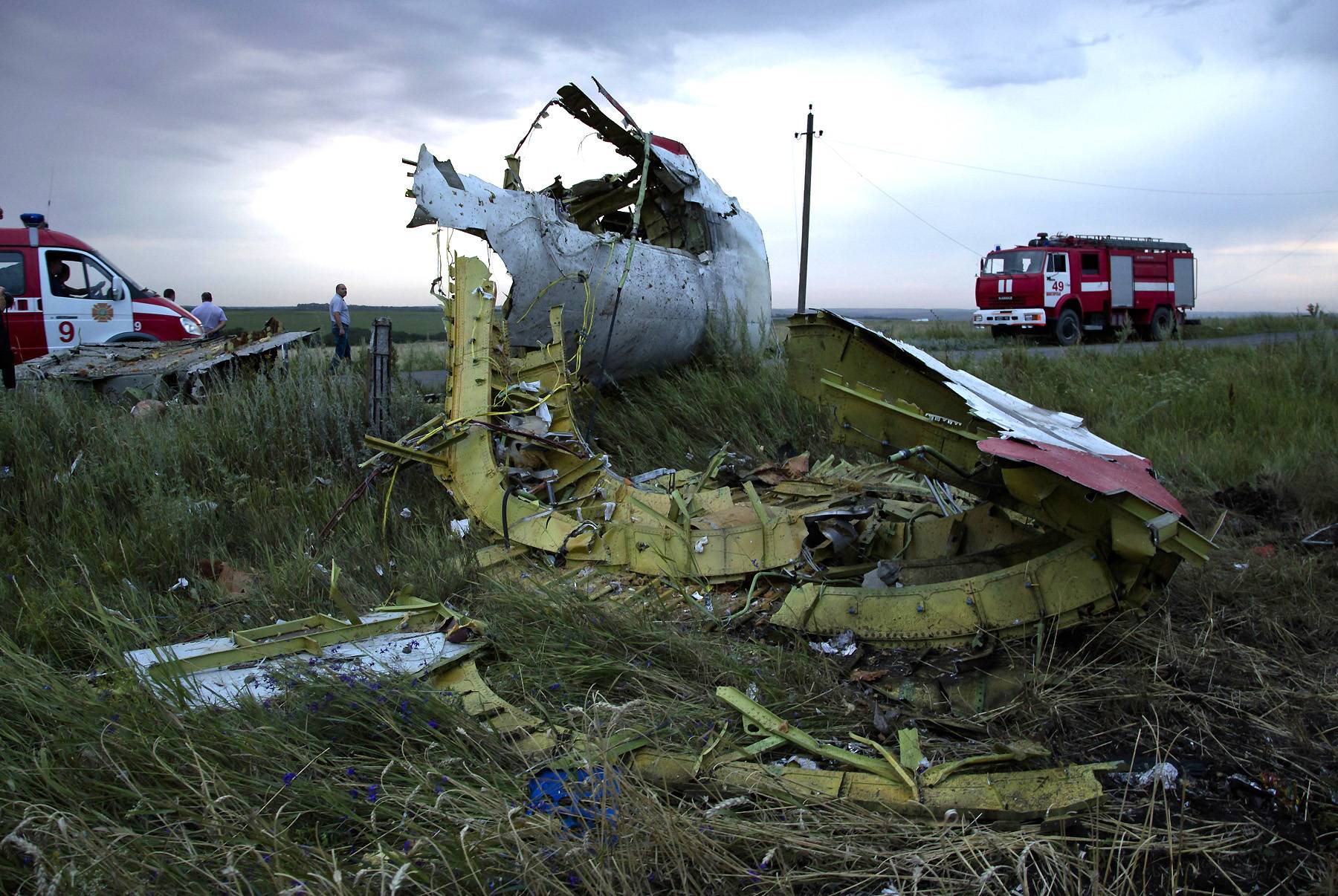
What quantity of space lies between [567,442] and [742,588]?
1.51m

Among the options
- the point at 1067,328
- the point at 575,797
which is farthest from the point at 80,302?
the point at 1067,328

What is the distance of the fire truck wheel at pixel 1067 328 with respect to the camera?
18797 mm

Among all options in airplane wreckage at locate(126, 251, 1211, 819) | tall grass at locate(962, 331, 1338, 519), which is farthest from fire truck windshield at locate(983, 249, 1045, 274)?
airplane wreckage at locate(126, 251, 1211, 819)

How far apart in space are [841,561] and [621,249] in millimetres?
3965

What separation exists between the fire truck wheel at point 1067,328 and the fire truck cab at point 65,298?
17276mm

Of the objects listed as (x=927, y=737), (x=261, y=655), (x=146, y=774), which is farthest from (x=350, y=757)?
(x=927, y=737)

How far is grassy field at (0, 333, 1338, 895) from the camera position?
6.34 ft

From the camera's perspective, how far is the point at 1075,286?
1880 centimetres

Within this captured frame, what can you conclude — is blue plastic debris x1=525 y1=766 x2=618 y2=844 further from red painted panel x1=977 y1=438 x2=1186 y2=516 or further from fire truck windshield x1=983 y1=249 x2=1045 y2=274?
fire truck windshield x1=983 y1=249 x2=1045 y2=274

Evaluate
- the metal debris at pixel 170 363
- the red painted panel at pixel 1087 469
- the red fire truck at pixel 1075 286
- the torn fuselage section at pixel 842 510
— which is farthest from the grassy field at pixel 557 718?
the red fire truck at pixel 1075 286

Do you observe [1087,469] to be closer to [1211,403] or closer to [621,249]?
[621,249]

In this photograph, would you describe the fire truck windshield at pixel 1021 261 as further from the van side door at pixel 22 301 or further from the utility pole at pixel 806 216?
the van side door at pixel 22 301

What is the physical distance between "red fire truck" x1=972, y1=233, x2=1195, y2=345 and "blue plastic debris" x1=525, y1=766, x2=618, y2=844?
18494mm

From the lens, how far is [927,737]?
262 centimetres
